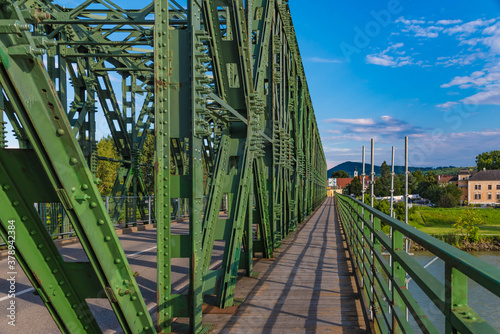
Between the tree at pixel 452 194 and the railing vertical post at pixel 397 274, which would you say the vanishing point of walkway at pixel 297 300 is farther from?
the tree at pixel 452 194

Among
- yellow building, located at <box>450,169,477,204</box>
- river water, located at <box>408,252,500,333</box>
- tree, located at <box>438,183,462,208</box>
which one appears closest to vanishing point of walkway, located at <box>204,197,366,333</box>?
river water, located at <box>408,252,500,333</box>

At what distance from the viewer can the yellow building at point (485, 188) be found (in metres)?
103

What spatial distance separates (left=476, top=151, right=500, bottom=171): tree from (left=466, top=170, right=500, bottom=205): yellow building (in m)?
14.8

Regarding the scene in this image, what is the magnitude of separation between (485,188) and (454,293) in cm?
12302

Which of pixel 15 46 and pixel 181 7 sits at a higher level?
pixel 181 7

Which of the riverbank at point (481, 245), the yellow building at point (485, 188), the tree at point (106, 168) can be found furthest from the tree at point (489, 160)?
the tree at point (106, 168)

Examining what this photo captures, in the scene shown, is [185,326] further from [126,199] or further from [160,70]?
[126,199]

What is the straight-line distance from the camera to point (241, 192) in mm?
5895

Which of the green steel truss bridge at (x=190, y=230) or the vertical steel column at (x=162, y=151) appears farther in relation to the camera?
the vertical steel column at (x=162, y=151)

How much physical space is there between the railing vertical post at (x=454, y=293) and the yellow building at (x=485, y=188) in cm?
11902

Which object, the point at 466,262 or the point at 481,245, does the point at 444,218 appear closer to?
the point at 481,245

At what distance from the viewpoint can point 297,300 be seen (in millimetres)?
5766

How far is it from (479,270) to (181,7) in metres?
14.2

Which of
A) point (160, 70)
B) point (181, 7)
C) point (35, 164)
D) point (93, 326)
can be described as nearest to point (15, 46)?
point (35, 164)
